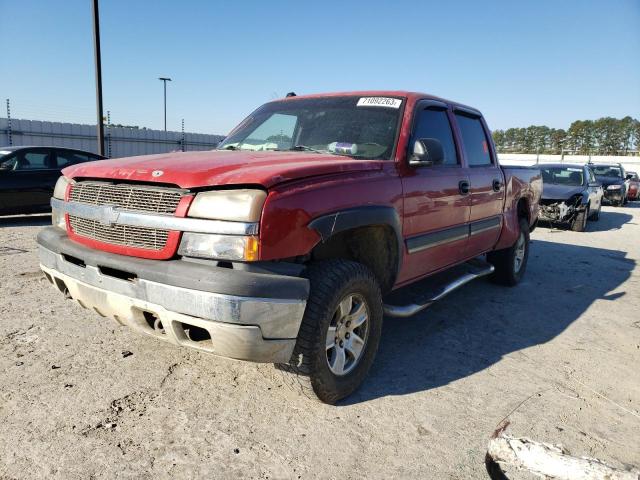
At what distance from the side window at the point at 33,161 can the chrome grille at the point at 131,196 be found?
6701 mm

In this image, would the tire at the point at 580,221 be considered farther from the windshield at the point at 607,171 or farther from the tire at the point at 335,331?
the tire at the point at 335,331

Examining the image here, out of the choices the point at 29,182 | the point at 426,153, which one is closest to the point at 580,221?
the point at 426,153

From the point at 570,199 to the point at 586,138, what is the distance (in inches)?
2837

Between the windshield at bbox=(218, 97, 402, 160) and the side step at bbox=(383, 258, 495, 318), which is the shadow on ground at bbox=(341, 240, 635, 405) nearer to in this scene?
the side step at bbox=(383, 258, 495, 318)

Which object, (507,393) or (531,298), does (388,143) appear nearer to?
(507,393)

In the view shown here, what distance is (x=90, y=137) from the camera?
66.0 feet

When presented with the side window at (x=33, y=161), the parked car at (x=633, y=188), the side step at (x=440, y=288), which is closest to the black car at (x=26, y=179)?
the side window at (x=33, y=161)

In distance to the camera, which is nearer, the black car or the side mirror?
the side mirror

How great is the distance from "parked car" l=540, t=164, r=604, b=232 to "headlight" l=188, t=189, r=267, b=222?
10.4m

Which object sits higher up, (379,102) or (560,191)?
(379,102)

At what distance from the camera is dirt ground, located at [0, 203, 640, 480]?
2.20 meters

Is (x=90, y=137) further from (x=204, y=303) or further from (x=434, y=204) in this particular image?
(x=204, y=303)

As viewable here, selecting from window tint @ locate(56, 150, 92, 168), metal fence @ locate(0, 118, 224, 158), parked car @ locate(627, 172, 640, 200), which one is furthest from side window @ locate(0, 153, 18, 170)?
parked car @ locate(627, 172, 640, 200)

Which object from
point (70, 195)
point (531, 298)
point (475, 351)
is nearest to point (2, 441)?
point (70, 195)
